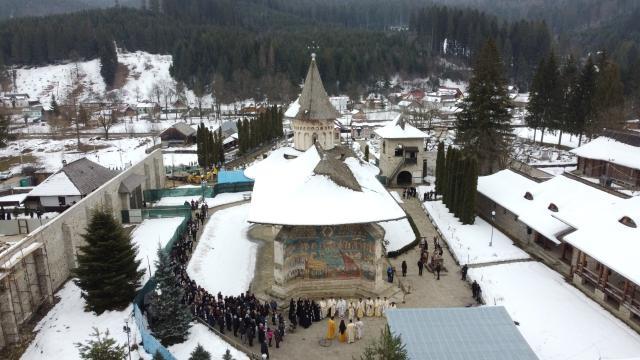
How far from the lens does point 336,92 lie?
8750 centimetres

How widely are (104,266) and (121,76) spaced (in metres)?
90.2

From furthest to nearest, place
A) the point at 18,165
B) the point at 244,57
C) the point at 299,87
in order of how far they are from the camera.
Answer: the point at 244,57, the point at 299,87, the point at 18,165

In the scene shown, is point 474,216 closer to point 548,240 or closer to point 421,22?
point 548,240

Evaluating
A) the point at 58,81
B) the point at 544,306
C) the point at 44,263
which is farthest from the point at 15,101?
the point at 544,306

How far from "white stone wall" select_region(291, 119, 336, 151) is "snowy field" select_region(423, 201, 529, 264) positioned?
7.71 meters

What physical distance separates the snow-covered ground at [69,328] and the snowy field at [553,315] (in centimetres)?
1305

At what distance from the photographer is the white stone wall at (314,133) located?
2692cm

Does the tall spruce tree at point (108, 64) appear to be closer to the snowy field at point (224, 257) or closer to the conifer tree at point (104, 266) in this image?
the snowy field at point (224, 257)

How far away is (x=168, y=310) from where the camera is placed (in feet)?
47.8

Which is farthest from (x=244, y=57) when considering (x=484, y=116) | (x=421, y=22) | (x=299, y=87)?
(x=484, y=116)

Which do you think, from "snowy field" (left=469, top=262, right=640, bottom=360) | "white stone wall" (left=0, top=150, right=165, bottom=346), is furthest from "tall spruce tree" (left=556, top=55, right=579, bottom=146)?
"white stone wall" (left=0, top=150, right=165, bottom=346)

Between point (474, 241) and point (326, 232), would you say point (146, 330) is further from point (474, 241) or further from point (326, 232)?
point (474, 241)

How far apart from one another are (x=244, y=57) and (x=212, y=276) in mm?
75283

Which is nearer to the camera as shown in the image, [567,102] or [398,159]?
[398,159]
